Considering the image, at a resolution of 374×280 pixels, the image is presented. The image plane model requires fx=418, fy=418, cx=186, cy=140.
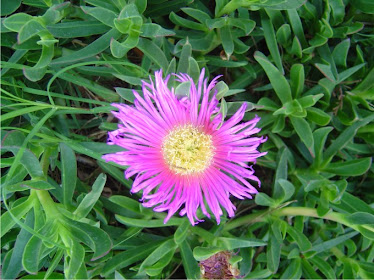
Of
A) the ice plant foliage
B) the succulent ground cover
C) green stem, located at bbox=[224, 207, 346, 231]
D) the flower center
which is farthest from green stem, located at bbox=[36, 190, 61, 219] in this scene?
green stem, located at bbox=[224, 207, 346, 231]

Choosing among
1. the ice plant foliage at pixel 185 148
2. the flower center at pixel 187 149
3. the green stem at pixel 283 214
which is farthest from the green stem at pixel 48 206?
the green stem at pixel 283 214

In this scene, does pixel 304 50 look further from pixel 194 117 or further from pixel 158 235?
pixel 158 235

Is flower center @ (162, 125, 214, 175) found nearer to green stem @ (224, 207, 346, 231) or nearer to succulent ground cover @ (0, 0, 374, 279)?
succulent ground cover @ (0, 0, 374, 279)

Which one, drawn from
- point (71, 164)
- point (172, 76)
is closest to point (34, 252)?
point (71, 164)

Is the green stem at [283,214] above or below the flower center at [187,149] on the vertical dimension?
below

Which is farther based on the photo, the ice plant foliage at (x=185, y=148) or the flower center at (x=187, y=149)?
the flower center at (x=187, y=149)

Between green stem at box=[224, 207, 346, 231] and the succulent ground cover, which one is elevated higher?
the succulent ground cover

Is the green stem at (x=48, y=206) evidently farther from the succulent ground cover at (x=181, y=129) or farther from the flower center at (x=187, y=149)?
the flower center at (x=187, y=149)

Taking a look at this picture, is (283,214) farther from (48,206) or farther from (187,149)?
(48,206)
